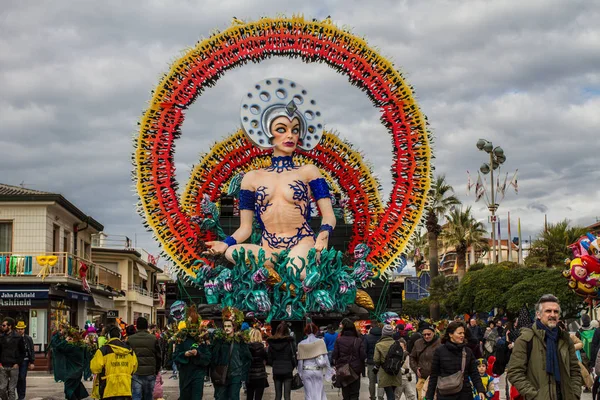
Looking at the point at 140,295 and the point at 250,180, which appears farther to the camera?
the point at 140,295

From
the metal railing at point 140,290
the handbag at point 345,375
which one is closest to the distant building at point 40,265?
the handbag at point 345,375

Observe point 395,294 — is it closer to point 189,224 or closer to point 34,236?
point 189,224

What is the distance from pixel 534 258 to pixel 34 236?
97.9 ft

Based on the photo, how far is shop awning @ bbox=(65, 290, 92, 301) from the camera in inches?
1310

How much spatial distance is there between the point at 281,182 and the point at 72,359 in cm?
991

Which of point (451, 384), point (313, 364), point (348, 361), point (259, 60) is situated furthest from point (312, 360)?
point (259, 60)

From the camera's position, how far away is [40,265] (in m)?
32.1

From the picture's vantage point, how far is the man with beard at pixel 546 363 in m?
7.75

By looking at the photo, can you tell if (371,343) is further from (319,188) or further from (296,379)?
(319,188)

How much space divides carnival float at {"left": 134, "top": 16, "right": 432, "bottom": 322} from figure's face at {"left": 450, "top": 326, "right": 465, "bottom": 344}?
13.7m

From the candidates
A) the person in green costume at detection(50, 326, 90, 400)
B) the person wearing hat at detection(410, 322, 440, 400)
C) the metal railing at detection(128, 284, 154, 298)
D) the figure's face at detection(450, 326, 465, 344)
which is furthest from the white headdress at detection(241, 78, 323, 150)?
the metal railing at detection(128, 284, 154, 298)

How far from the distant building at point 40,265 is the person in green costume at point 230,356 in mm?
15876

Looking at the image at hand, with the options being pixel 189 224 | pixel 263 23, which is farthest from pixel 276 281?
pixel 263 23

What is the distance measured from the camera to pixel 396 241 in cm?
2597
